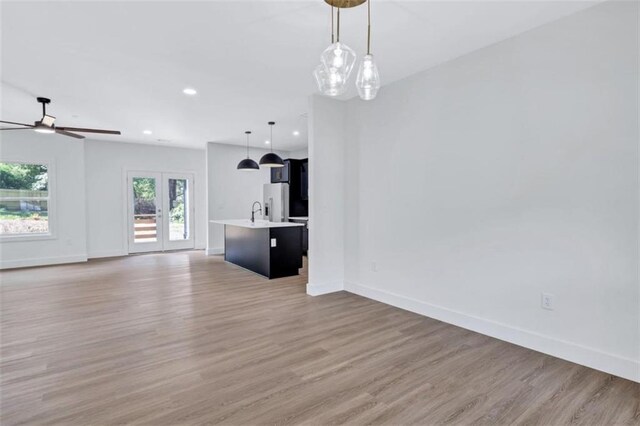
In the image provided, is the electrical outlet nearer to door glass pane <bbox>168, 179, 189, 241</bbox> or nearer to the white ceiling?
the white ceiling

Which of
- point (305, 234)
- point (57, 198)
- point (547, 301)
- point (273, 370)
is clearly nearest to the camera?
point (273, 370)

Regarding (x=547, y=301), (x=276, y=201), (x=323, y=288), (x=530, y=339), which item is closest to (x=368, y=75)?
(x=547, y=301)

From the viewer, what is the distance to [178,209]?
334 inches

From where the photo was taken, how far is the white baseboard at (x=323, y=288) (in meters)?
4.34

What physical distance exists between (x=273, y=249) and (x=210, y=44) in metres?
3.21

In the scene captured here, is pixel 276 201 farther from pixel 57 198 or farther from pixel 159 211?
pixel 57 198

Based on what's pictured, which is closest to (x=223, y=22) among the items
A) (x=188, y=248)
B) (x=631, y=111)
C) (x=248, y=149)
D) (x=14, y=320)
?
(x=631, y=111)

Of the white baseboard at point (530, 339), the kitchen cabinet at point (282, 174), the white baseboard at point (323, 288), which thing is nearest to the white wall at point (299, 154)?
the kitchen cabinet at point (282, 174)

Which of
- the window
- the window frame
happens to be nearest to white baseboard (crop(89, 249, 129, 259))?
the window frame

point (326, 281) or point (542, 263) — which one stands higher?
point (542, 263)

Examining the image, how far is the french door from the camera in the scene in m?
7.91

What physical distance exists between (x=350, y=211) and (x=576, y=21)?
2.89 m

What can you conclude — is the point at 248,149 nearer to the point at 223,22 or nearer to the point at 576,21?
the point at 223,22

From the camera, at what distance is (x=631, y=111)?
2246 mm
